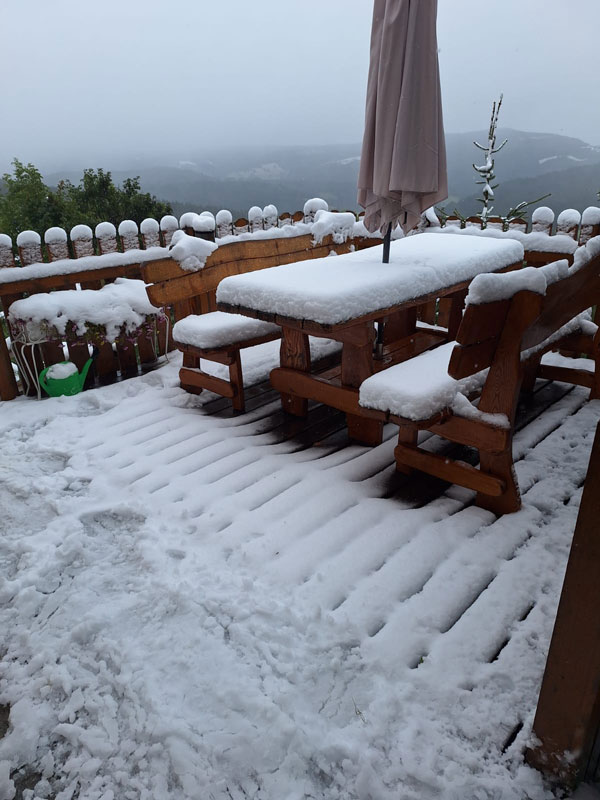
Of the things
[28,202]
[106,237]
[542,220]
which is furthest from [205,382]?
[28,202]

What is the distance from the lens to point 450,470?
2697 mm

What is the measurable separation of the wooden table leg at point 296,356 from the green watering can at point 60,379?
1.82m

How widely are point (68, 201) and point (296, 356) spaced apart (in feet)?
57.1

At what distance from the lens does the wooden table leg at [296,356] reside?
11.4 ft

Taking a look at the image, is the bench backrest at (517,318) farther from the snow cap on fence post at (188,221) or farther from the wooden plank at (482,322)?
the snow cap on fence post at (188,221)

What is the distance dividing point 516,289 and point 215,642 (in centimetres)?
182

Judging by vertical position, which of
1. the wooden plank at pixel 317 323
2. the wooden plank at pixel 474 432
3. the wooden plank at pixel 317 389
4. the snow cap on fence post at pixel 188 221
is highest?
the snow cap on fence post at pixel 188 221

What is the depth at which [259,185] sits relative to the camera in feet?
127

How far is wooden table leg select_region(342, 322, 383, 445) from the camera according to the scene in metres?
3.08

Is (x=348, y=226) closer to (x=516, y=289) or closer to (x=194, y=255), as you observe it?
(x=194, y=255)

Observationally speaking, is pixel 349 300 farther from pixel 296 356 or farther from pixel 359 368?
pixel 296 356

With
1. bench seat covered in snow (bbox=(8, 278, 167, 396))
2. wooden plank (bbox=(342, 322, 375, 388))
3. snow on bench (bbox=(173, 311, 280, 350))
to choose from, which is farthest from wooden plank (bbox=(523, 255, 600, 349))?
bench seat covered in snow (bbox=(8, 278, 167, 396))

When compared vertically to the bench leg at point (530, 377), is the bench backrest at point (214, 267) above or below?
above

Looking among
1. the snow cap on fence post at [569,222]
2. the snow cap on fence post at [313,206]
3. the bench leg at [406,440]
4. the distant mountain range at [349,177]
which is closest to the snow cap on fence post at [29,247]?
the distant mountain range at [349,177]
